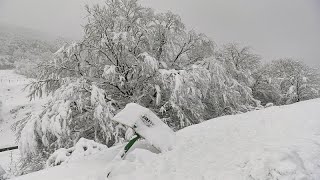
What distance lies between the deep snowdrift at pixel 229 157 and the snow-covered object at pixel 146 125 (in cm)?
19

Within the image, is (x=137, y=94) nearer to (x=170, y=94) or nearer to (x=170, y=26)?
(x=170, y=94)

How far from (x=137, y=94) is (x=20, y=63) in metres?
38.4

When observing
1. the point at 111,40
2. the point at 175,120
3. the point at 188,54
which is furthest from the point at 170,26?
the point at 175,120

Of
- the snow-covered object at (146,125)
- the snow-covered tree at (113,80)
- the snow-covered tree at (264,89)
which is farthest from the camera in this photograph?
the snow-covered tree at (264,89)

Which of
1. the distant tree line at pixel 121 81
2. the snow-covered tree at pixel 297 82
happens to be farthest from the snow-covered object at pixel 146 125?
the snow-covered tree at pixel 297 82

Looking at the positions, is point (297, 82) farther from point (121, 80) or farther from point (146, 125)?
point (146, 125)

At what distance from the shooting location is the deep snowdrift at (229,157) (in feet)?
13.3

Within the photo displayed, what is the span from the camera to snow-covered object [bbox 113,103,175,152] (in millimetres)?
4785

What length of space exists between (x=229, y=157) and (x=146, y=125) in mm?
1256

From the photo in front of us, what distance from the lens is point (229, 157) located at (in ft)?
14.6

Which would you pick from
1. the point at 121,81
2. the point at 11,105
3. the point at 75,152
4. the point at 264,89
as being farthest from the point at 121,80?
the point at 11,105

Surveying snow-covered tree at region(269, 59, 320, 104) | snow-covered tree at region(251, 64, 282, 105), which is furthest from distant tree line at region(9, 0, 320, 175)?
snow-covered tree at region(269, 59, 320, 104)

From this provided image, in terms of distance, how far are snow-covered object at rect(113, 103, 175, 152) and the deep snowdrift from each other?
19cm

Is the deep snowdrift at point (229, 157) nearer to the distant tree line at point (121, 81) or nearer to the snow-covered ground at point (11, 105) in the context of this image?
the distant tree line at point (121, 81)
